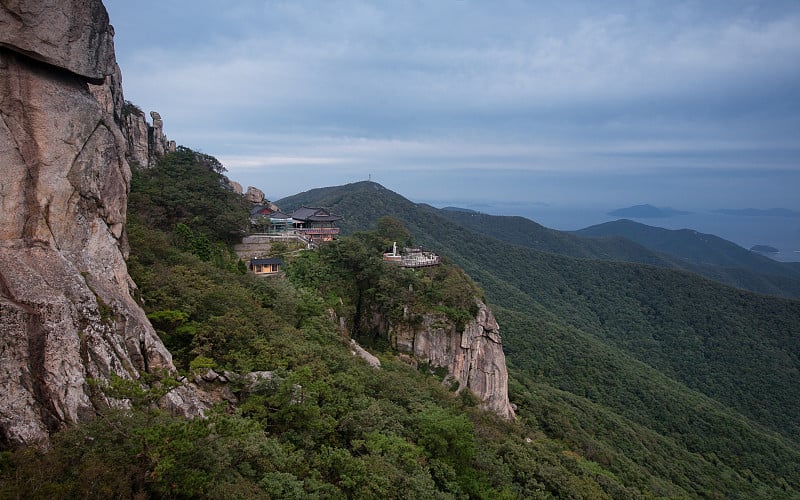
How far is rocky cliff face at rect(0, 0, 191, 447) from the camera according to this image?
7.93 metres

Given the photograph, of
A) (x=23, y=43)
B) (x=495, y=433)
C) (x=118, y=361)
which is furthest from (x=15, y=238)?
(x=495, y=433)

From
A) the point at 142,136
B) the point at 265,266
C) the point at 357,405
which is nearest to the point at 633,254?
the point at 265,266

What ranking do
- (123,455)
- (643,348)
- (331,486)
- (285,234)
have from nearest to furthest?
1. (123,455)
2. (331,486)
3. (285,234)
4. (643,348)

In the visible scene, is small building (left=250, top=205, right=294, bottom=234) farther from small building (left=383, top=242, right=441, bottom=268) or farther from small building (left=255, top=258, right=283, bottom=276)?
small building (left=383, top=242, right=441, bottom=268)

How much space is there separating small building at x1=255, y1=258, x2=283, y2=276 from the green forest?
84cm

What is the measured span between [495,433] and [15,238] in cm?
1823

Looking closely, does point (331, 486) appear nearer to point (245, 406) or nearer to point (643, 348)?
point (245, 406)

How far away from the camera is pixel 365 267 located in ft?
89.9

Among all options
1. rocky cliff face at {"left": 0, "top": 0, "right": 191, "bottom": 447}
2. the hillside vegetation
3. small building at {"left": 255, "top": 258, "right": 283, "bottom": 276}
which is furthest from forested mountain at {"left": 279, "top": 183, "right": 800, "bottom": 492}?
rocky cliff face at {"left": 0, "top": 0, "right": 191, "bottom": 447}

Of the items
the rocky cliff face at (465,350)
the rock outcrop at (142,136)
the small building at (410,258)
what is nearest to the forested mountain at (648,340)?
the rocky cliff face at (465,350)

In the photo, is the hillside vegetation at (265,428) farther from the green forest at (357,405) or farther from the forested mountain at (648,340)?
the forested mountain at (648,340)

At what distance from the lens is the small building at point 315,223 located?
115ft

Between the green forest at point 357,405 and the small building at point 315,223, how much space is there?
2.91m

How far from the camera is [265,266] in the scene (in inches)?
1019
